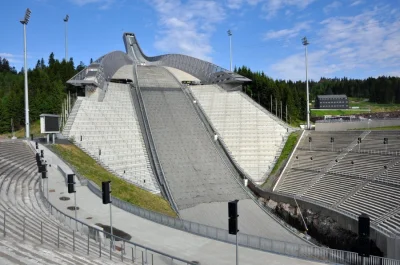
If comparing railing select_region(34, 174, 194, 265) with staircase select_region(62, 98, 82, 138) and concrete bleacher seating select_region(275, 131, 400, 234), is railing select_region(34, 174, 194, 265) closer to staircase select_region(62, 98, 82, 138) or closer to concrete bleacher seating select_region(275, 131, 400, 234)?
concrete bleacher seating select_region(275, 131, 400, 234)

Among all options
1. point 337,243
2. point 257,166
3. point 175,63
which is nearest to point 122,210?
point 337,243

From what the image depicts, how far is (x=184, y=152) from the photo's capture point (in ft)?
115

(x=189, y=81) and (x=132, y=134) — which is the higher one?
(x=189, y=81)

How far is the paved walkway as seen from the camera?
44.0 ft

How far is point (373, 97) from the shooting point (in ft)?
411

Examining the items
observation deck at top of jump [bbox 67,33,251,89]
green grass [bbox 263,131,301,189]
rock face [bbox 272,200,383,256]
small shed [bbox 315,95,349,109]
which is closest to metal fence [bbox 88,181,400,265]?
rock face [bbox 272,200,383,256]

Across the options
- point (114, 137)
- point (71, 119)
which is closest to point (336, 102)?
point (114, 137)

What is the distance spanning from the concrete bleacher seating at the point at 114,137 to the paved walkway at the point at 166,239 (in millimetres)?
9374

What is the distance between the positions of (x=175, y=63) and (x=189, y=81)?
9.61 m

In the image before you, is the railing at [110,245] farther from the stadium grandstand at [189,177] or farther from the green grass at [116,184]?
the green grass at [116,184]

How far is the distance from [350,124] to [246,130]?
36.5 ft

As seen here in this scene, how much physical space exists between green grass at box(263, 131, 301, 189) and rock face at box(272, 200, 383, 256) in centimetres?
371

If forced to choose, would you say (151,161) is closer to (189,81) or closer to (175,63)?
(189,81)

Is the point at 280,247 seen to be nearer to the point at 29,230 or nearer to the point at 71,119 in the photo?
the point at 29,230
